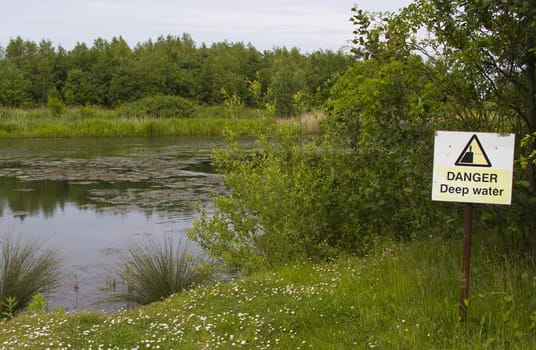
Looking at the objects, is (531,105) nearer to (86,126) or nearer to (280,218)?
(280,218)

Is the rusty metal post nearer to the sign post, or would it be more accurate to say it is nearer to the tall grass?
the sign post

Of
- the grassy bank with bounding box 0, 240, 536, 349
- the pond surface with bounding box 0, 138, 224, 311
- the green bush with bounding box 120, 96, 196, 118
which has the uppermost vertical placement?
the green bush with bounding box 120, 96, 196, 118

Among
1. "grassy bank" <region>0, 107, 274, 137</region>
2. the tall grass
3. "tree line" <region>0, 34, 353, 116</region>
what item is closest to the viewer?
the tall grass

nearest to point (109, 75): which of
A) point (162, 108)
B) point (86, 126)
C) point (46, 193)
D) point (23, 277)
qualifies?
point (162, 108)

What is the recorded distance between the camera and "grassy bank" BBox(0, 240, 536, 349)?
4379mm

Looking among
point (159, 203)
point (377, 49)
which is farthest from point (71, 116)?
point (377, 49)

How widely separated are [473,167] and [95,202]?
1289 centimetres

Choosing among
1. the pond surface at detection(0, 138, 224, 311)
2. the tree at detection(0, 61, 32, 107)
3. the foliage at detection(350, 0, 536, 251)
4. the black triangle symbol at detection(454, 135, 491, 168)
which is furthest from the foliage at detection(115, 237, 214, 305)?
the tree at detection(0, 61, 32, 107)

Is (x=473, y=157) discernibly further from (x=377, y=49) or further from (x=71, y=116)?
(x=71, y=116)

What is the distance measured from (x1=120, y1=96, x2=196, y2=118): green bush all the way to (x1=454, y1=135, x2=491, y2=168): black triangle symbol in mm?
46354

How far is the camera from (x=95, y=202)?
1576 centimetres

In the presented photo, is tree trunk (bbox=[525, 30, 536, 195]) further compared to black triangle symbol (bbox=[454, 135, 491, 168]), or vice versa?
tree trunk (bbox=[525, 30, 536, 195])

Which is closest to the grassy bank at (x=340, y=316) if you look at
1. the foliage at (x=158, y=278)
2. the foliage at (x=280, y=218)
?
the foliage at (x=280, y=218)

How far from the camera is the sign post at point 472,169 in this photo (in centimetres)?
414
